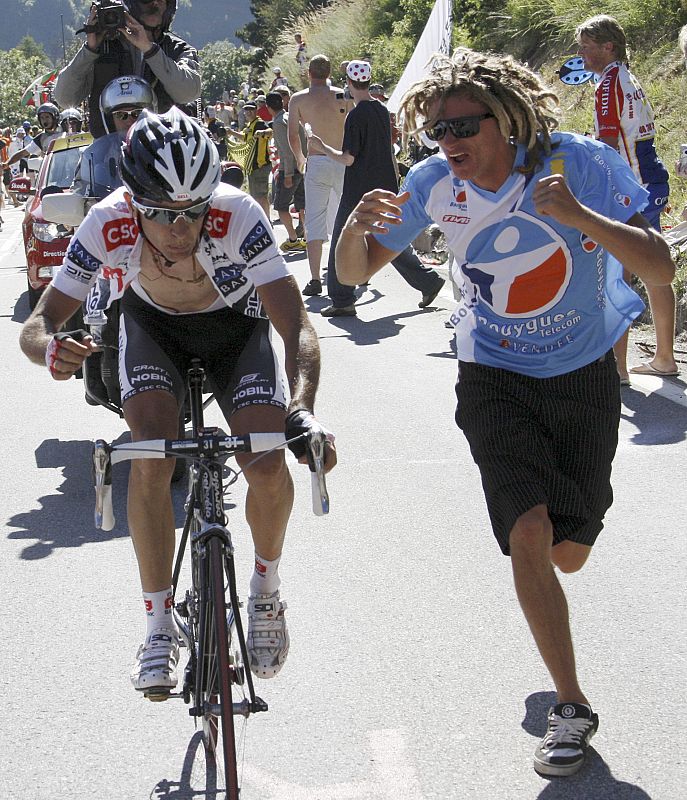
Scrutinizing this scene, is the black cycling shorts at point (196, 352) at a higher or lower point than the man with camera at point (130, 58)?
lower

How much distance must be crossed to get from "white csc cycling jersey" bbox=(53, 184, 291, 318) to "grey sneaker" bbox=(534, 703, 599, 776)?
5.54ft

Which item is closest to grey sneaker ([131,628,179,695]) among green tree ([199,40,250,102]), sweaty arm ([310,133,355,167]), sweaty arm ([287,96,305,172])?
sweaty arm ([310,133,355,167])

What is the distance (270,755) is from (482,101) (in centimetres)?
220

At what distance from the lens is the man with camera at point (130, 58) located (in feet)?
26.5

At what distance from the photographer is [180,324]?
14.3 feet

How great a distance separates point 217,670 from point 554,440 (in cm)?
137

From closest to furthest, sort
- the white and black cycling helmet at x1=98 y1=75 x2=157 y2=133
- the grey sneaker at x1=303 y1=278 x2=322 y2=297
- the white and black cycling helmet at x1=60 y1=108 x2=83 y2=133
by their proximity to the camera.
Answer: the white and black cycling helmet at x1=98 y1=75 x2=157 y2=133 < the grey sneaker at x1=303 y1=278 x2=322 y2=297 < the white and black cycling helmet at x1=60 y1=108 x2=83 y2=133

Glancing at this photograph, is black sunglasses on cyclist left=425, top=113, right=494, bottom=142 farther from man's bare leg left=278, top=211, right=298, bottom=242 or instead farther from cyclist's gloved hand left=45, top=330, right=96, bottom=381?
man's bare leg left=278, top=211, right=298, bottom=242

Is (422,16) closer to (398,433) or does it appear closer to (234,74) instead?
(398,433)

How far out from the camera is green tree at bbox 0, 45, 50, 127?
311ft

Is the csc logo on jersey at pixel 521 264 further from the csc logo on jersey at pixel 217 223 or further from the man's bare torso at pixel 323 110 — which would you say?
the man's bare torso at pixel 323 110

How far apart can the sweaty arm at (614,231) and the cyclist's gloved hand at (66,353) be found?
1.39m

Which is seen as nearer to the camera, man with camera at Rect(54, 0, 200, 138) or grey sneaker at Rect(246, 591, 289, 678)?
grey sneaker at Rect(246, 591, 289, 678)

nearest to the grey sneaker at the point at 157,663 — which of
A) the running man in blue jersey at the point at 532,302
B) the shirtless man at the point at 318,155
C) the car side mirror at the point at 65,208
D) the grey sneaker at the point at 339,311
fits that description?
the running man in blue jersey at the point at 532,302
